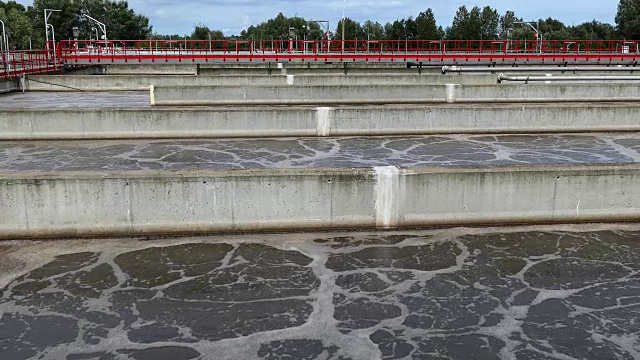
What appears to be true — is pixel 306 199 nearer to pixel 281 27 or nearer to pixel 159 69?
pixel 159 69

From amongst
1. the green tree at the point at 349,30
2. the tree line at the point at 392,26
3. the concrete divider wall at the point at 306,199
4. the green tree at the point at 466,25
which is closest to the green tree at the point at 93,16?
the tree line at the point at 392,26

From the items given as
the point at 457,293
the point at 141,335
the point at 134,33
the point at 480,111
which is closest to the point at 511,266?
the point at 457,293

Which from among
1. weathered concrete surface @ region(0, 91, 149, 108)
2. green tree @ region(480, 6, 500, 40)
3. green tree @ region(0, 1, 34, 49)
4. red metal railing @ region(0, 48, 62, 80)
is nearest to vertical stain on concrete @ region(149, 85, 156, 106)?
weathered concrete surface @ region(0, 91, 149, 108)

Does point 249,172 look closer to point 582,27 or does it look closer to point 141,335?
point 141,335

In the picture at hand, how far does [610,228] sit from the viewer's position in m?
10.3

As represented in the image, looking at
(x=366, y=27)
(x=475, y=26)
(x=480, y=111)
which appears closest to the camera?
(x=480, y=111)

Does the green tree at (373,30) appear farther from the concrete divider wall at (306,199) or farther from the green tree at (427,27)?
the concrete divider wall at (306,199)

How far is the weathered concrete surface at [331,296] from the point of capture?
262 inches

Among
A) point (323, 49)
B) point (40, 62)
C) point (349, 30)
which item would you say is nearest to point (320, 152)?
point (40, 62)

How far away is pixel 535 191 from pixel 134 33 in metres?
112

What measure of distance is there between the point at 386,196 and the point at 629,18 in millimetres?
97858

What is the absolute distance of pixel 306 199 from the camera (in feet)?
32.3

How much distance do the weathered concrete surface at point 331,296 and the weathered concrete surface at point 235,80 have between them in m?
20.0

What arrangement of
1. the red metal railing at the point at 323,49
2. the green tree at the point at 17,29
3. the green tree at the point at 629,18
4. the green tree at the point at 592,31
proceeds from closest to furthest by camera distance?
the red metal railing at the point at 323,49 < the green tree at the point at 17,29 < the green tree at the point at 629,18 < the green tree at the point at 592,31
